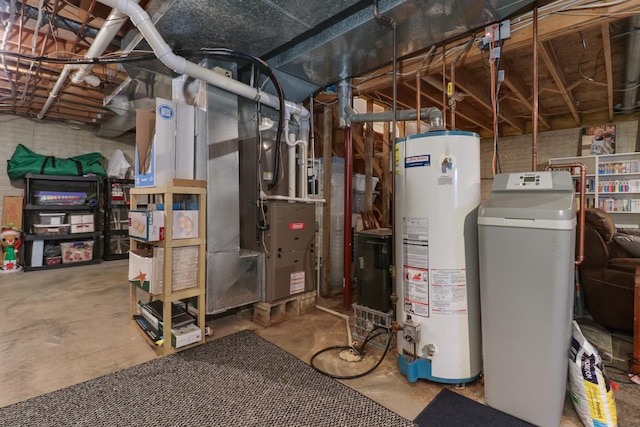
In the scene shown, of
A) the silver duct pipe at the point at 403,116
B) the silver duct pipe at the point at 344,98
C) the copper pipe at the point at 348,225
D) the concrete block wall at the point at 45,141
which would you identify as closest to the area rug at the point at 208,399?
the copper pipe at the point at 348,225

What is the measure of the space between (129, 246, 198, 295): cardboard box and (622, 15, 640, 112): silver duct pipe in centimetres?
400

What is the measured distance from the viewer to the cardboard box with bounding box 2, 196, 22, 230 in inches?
206

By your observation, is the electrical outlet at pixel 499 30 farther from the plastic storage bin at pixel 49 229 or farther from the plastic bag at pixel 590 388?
the plastic storage bin at pixel 49 229

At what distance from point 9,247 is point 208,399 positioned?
5.38 meters

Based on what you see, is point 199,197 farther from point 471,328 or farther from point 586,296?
point 586,296

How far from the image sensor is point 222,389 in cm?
184

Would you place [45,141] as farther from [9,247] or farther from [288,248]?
[288,248]

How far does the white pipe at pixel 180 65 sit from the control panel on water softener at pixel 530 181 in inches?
85.8

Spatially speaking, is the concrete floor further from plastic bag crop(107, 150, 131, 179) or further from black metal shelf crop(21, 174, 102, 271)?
plastic bag crop(107, 150, 131, 179)

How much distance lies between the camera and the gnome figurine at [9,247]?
4801 millimetres

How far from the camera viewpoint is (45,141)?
5.63 metres

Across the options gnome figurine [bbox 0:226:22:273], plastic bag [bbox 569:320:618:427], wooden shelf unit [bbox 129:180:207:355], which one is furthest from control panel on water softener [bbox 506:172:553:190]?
gnome figurine [bbox 0:226:22:273]

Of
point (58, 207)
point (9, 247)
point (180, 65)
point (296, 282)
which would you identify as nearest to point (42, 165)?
point (58, 207)

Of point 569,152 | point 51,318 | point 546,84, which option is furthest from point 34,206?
point 569,152
